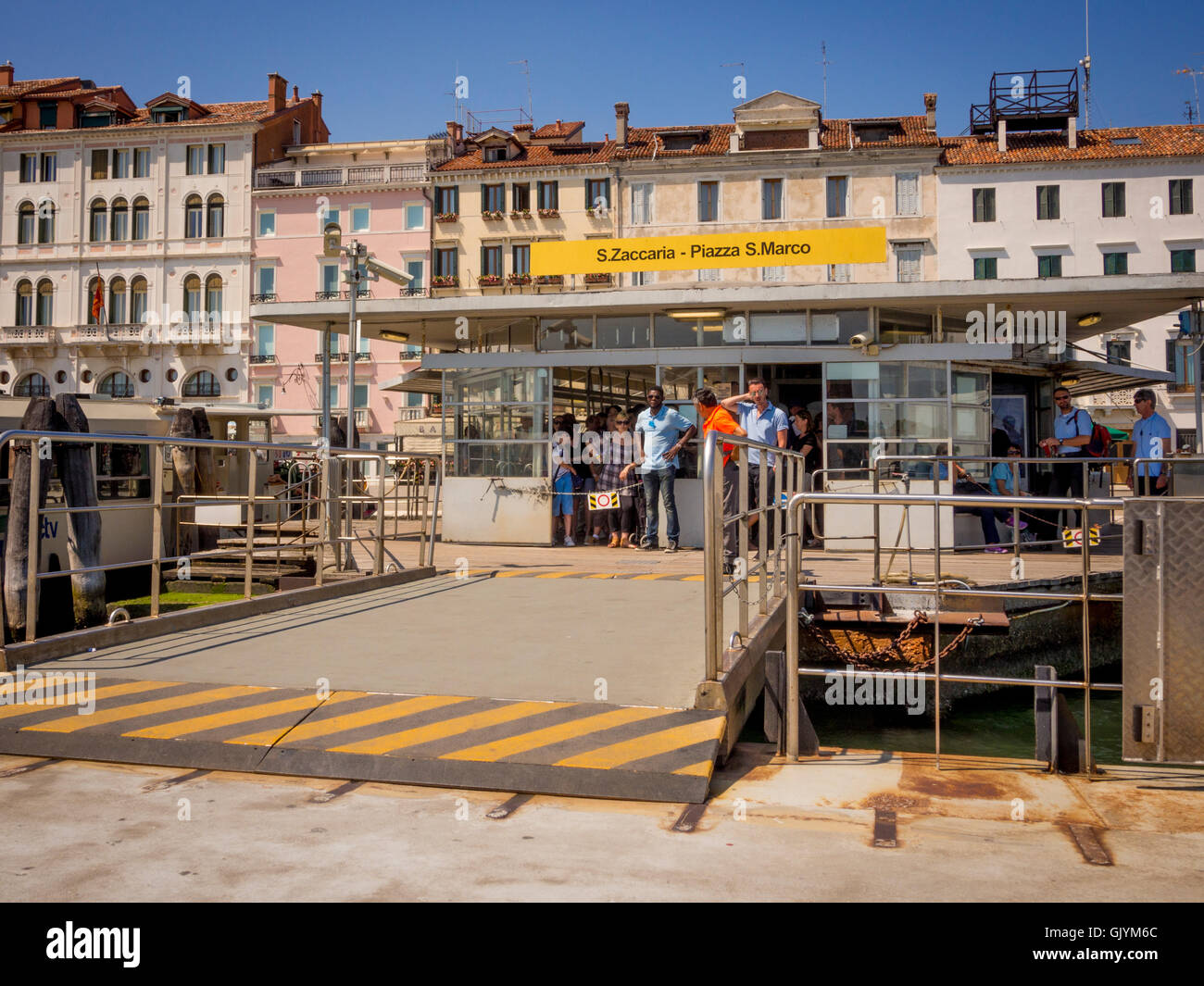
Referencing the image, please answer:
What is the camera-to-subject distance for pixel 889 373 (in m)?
15.2

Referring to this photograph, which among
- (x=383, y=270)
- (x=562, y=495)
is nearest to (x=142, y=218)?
(x=562, y=495)

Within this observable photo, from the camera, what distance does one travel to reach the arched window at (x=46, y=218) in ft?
179

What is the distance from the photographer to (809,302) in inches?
593

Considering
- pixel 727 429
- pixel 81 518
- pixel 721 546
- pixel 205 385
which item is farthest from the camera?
pixel 205 385

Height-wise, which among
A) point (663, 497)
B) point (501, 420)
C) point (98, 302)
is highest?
point (98, 302)

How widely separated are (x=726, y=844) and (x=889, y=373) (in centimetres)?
1228

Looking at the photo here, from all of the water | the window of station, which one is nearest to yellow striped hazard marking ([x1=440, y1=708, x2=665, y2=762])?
the water

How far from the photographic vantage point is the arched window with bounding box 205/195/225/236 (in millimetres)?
53438

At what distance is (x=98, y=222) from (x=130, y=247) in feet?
7.59

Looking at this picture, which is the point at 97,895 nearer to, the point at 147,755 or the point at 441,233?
the point at 147,755

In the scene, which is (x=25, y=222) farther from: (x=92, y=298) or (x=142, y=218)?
(x=142, y=218)

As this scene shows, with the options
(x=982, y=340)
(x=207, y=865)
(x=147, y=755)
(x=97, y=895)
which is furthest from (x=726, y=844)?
(x=982, y=340)
